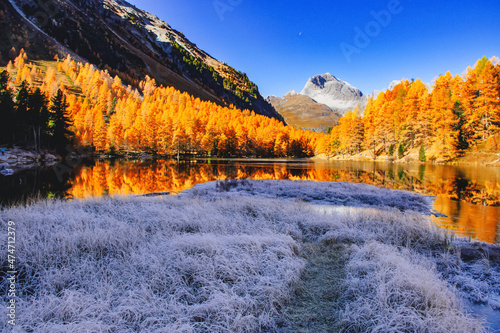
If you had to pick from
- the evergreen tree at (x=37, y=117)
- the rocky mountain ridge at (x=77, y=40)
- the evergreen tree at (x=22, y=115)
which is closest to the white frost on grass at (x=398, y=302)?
the evergreen tree at (x=37, y=117)

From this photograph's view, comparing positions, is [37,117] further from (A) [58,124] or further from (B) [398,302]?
(B) [398,302]

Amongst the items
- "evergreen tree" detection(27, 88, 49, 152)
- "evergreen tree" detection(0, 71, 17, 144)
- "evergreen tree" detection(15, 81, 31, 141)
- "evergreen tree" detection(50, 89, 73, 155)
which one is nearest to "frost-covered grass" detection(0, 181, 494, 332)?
"evergreen tree" detection(0, 71, 17, 144)

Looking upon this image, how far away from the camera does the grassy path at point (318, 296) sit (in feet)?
12.1

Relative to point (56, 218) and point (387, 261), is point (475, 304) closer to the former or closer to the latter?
point (387, 261)

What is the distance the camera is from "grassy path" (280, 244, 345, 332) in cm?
370

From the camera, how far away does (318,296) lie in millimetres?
4500

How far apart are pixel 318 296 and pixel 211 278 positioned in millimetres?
2119

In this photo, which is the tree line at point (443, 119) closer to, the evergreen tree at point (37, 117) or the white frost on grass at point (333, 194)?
the white frost on grass at point (333, 194)

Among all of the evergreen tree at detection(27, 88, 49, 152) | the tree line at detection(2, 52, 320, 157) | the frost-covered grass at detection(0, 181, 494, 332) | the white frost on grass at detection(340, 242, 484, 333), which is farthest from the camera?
the tree line at detection(2, 52, 320, 157)

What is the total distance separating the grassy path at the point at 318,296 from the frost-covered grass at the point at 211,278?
0.17 ft

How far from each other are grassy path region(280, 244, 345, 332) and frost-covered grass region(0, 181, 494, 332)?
52 millimetres

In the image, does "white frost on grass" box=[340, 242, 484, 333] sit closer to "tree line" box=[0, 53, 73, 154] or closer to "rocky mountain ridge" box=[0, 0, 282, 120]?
"tree line" box=[0, 53, 73, 154]

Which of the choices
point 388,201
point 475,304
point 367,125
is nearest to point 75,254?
point 475,304

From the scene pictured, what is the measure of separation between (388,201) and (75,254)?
15.1 meters
